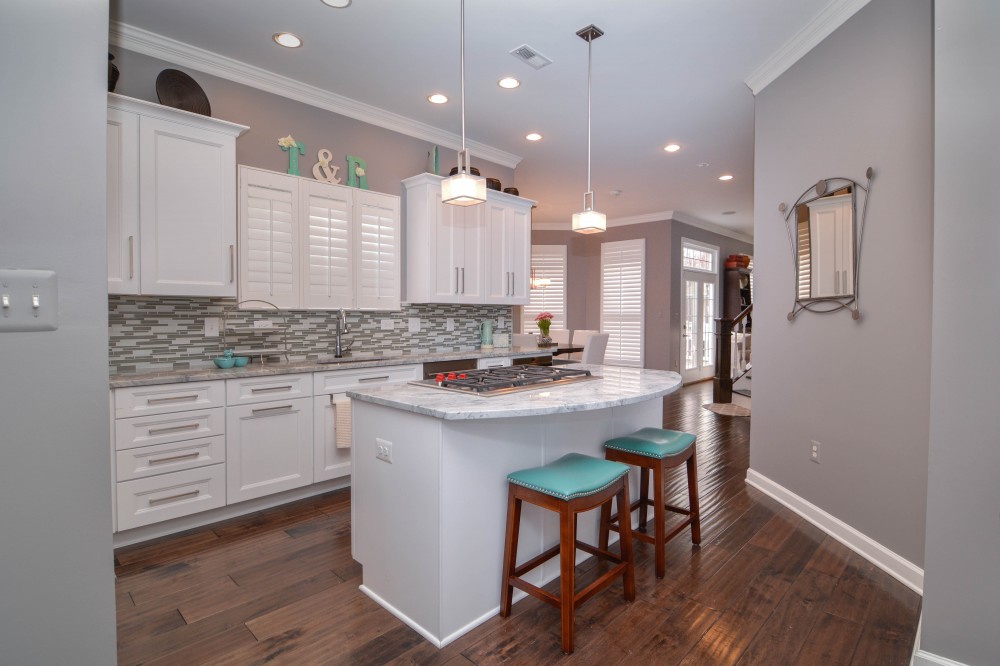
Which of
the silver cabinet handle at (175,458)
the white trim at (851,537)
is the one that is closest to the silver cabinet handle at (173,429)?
the silver cabinet handle at (175,458)

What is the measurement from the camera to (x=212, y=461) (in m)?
2.87

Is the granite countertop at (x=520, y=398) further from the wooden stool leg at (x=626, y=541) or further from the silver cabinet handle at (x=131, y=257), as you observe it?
the silver cabinet handle at (x=131, y=257)

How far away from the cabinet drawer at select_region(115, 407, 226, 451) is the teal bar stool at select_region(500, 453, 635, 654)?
1907 mm

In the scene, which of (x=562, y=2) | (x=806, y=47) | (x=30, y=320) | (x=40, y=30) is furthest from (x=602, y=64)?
(x=30, y=320)

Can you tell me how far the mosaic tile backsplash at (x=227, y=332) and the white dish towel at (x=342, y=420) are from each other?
0.63 m

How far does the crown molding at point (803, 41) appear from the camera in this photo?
2.70 m

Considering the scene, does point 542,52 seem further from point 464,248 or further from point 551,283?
point 551,283

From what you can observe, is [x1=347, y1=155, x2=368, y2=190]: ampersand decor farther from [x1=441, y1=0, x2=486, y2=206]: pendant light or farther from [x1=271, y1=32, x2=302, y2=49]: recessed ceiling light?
[x1=441, y1=0, x2=486, y2=206]: pendant light

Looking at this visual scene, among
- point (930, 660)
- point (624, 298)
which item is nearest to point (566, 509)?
point (930, 660)

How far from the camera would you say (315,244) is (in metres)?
3.64

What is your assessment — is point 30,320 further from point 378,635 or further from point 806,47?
point 806,47

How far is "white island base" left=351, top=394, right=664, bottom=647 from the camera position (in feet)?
6.01

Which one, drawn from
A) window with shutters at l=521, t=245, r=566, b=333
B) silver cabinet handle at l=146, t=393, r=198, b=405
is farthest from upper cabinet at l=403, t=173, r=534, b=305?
window with shutters at l=521, t=245, r=566, b=333

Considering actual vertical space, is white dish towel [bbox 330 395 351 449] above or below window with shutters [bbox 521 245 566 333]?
below
